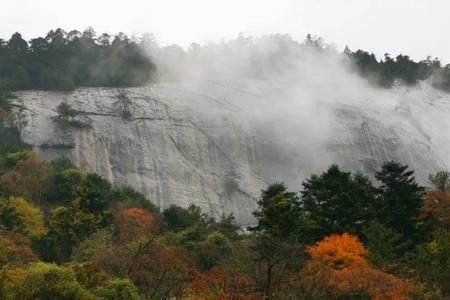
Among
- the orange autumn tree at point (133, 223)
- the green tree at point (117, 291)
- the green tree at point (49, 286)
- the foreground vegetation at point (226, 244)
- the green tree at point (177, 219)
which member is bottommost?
the green tree at point (177, 219)

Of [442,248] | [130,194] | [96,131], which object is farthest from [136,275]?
[96,131]

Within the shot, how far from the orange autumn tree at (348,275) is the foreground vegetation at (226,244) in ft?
0.18

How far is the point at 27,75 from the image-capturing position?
71812mm

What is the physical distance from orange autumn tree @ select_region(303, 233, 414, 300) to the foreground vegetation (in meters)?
0.06

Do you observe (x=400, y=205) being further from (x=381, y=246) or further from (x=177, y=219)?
(x=177, y=219)

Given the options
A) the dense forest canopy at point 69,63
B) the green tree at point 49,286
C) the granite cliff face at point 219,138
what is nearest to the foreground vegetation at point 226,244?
the green tree at point 49,286

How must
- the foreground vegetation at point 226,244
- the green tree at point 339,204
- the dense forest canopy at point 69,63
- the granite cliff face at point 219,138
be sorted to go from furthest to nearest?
1. the dense forest canopy at point 69,63
2. the granite cliff face at point 219,138
3. the green tree at point 339,204
4. the foreground vegetation at point 226,244

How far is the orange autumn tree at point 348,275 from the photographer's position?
28.0m

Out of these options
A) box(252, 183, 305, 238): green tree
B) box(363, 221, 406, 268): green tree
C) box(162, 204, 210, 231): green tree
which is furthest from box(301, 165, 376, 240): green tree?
box(162, 204, 210, 231): green tree

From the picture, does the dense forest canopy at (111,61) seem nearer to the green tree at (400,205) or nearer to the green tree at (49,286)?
the green tree at (400,205)

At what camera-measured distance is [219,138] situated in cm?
6612

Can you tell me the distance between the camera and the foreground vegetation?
1078 inches

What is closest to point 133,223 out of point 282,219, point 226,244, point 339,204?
point 226,244

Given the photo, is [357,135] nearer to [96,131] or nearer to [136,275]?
[96,131]
